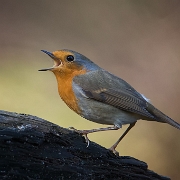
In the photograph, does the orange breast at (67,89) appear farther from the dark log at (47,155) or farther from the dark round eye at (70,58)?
the dark log at (47,155)

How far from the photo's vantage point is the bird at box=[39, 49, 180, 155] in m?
2.92

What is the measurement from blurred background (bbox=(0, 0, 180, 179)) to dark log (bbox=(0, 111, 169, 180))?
2.10 meters

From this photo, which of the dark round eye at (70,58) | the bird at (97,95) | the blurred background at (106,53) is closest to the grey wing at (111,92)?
the bird at (97,95)

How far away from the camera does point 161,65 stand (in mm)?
5590

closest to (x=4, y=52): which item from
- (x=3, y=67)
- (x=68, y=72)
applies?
(x=3, y=67)

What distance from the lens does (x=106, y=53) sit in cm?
572

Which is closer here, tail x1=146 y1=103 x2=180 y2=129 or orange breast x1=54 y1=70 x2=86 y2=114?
orange breast x1=54 y1=70 x2=86 y2=114

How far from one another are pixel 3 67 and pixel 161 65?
2038 millimetres

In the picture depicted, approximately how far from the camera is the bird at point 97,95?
2.92 meters

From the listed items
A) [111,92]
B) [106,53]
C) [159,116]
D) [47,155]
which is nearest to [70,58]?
[111,92]

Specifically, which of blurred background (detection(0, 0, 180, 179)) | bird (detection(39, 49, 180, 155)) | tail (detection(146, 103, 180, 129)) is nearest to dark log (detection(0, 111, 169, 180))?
bird (detection(39, 49, 180, 155))

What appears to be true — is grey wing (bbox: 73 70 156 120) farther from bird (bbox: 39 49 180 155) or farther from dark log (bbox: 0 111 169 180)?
dark log (bbox: 0 111 169 180)

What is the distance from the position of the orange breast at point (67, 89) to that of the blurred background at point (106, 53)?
5.30 feet

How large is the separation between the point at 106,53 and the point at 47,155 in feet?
12.0
